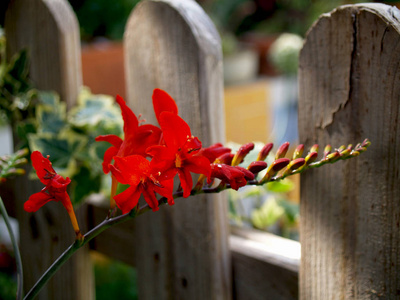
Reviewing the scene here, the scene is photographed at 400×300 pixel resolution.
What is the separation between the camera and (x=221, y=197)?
→ 31.5 inches

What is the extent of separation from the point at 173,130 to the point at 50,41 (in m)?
0.60

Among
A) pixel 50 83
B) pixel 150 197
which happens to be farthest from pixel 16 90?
pixel 150 197

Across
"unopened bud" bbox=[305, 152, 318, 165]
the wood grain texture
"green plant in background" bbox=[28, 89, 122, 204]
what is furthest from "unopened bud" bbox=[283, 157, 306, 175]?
the wood grain texture

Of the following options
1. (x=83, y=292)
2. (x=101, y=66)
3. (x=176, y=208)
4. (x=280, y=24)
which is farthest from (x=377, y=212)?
(x=280, y=24)

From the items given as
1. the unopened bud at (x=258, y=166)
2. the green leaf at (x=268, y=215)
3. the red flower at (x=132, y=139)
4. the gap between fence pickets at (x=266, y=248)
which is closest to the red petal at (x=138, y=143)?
the red flower at (x=132, y=139)

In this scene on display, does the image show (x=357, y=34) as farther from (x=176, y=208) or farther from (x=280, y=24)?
(x=280, y=24)

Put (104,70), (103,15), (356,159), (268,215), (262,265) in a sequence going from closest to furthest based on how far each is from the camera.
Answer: (356,159), (262,265), (268,215), (104,70), (103,15)

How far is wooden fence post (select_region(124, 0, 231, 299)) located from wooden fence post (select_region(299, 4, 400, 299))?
148 millimetres

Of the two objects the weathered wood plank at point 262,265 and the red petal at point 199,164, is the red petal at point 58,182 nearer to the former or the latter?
the red petal at point 199,164

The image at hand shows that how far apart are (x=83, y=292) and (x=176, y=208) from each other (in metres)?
0.33

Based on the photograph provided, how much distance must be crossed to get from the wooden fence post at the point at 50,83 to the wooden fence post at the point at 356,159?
1.66 ft

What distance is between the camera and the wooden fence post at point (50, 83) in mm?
970

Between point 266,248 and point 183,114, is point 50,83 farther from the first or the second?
point 266,248

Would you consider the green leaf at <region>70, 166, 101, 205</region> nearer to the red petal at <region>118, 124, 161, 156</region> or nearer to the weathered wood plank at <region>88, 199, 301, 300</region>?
the weathered wood plank at <region>88, 199, 301, 300</region>
